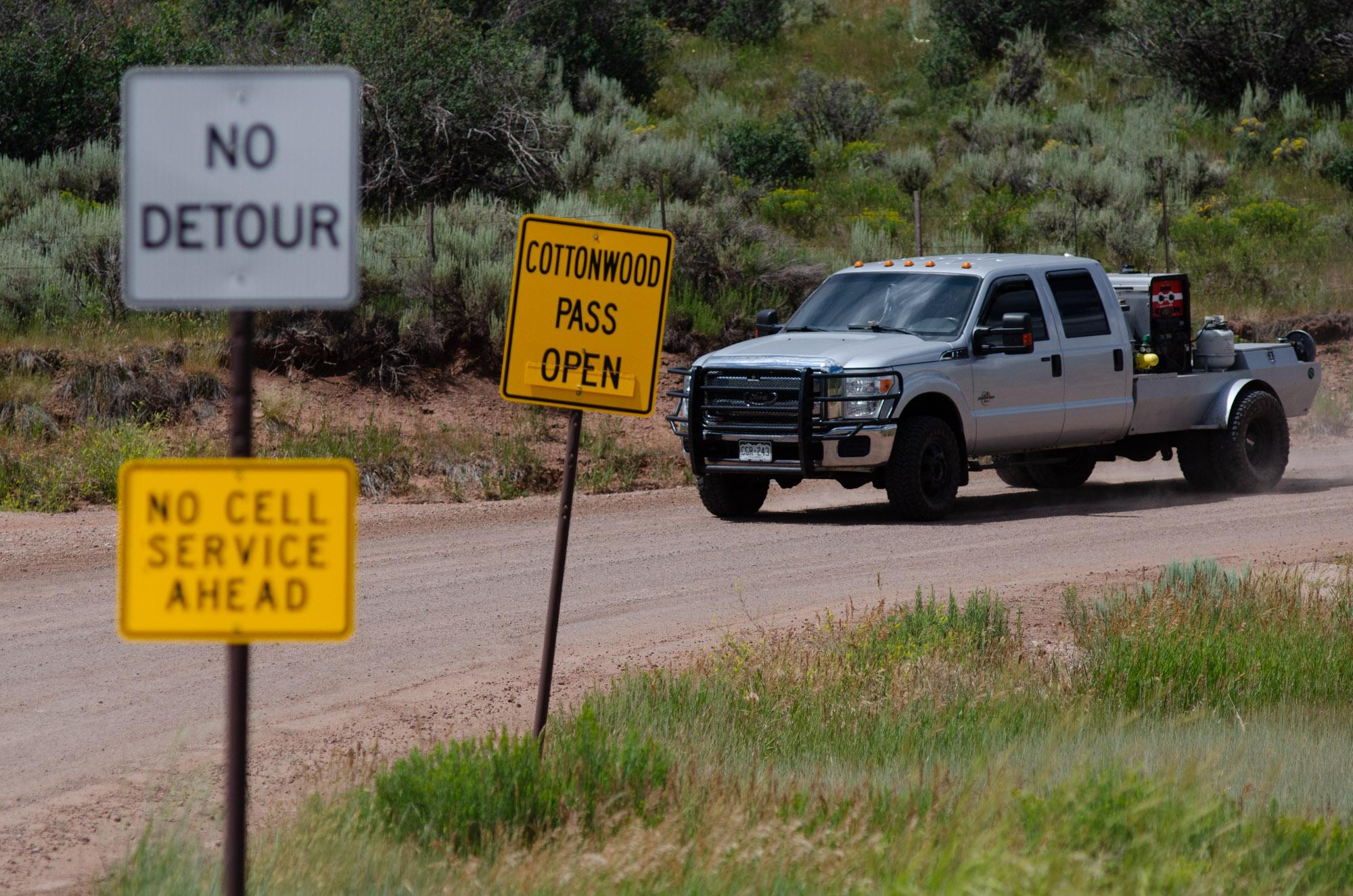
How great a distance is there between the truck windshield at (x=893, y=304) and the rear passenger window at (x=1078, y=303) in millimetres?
989

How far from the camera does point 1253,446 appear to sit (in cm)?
1603

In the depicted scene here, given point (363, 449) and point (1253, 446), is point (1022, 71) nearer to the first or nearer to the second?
point (1253, 446)

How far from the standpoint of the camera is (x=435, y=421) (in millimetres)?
17922

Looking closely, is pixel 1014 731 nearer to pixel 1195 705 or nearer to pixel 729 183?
pixel 1195 705

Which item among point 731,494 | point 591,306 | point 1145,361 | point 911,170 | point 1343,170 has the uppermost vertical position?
point 1343,170

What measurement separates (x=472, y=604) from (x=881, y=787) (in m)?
5.18

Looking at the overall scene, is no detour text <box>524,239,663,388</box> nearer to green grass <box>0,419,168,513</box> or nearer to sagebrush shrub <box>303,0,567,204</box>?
green grass <box>0,419,168,513</box>

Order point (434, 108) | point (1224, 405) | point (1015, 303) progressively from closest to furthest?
1. point (1015, 303)
2. point (1224, 405)
3. point (434, 108)

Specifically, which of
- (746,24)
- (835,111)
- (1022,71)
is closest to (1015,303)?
(835,111)

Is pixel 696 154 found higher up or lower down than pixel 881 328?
higher up

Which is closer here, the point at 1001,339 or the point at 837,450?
the point at 837,450

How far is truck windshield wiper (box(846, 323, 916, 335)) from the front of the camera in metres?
13.9

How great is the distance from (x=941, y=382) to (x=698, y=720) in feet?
23.2

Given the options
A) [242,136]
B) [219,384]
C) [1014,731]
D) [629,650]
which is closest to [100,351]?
[219,384]
